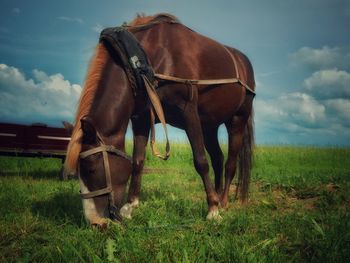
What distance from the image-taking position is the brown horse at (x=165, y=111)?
10.4 ft

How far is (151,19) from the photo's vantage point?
174 inches

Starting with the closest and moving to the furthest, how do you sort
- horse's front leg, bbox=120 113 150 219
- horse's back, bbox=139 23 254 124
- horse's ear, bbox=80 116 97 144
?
horse's ear, bbox=80 116 97 144 → horse's back, bbox=139 23 254 124 → horse's front leg, bbox=120 113 150 219

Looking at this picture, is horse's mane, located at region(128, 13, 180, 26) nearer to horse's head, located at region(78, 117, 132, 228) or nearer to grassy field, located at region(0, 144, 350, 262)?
horse's head, located at region(78, 117, 132, 228)

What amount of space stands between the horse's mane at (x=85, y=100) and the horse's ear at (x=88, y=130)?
59 millimetres

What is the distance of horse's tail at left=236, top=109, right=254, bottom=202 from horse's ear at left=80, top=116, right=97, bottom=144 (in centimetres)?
329

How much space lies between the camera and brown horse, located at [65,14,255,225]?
3164 mm

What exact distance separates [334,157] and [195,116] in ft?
40.4

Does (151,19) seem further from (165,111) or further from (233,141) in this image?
(233,141)

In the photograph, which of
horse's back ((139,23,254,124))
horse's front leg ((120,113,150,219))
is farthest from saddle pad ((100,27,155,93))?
horse's front leg ((120,113,150,219))

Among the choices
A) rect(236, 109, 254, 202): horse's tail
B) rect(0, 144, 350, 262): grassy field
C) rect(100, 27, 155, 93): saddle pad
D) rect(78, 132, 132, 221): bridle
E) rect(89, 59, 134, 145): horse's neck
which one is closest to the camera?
rect(0, 144, 350, 262): grassy field

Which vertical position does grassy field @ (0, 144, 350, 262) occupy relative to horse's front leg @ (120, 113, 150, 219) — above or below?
below

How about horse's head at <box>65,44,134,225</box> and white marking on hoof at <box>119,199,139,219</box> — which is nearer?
horse's head at <box>65,44,134,225</box>

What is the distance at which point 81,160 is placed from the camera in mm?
3139

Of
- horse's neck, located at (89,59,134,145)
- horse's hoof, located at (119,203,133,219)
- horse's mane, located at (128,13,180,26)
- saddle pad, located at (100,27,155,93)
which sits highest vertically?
horse's mane, located at (128,13,180,26)
